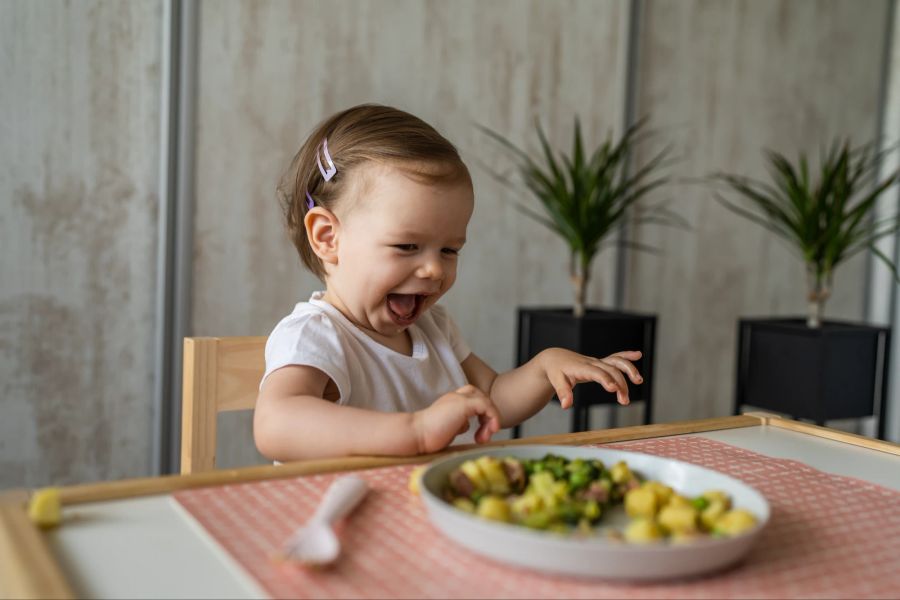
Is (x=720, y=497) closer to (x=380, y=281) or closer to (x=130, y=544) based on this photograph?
(x=130, y=544)

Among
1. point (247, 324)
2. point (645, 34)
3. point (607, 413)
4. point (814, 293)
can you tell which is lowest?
point (607, 413)

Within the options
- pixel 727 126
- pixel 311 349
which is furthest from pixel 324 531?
pixel 727 126

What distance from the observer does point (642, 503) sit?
627 mm

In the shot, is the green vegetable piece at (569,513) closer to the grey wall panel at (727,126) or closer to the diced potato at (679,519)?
the diced potato at (679,519)

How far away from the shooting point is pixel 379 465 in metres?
0.80

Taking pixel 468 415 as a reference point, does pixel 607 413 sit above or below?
below

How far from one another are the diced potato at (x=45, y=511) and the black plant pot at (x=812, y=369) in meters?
2.31

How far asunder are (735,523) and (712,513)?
0.04 metres

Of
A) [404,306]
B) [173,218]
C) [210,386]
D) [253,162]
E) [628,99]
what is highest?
[628,99]

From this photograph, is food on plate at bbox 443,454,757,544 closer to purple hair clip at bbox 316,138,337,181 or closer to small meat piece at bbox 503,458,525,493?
small meat piece at bbox 503,458,525,493

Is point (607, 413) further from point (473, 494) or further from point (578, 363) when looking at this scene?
point (473, 494)

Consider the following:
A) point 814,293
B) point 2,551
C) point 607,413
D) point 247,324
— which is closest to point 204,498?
point 2,551

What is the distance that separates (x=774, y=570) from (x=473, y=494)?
0.22 m

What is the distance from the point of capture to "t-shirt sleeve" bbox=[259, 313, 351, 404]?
1.01 meters
